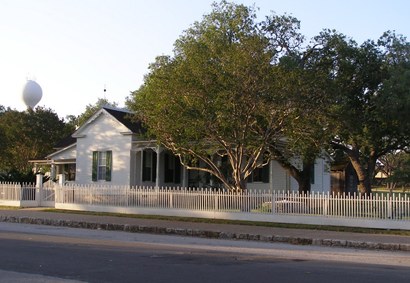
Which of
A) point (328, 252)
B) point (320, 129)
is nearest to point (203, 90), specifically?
point (320, 129)

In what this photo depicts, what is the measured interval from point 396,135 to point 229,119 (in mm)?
9220

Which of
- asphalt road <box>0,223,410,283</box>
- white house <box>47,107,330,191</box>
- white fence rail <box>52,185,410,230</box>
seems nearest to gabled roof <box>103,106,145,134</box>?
white house <box>47,107,330,191</box>

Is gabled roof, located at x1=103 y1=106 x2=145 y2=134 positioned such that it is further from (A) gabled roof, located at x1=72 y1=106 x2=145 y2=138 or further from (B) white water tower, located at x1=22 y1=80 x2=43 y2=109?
(B) white water tower, located at x1=22 y1=80 x2=43 y2=109

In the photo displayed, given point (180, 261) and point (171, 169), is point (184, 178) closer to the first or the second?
point (171, 169)

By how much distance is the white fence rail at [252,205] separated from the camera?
1867cm

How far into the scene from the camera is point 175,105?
21469 mm

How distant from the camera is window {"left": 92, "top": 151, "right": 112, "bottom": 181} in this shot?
31.0 m

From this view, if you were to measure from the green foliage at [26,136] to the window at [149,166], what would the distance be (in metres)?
15.1

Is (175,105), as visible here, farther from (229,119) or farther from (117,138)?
(117,138)

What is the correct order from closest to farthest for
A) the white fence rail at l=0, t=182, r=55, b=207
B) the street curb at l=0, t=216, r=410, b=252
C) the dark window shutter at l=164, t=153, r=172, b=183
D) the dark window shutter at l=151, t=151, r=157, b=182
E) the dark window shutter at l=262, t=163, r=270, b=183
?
A: the street curb at l=0, t=216, r=410, b=252 < the white fence rail at l=0, t=182, r=55, b=207 < the dark window shutter at l=262, t=163, r=270, b=183 < the dark window shutter at l=151, t=151, r=157, b=182 < the dark window shutter at l=164, t=153, r=172, b=183

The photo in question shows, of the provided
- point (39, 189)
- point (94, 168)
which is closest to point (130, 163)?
point (94, 168)

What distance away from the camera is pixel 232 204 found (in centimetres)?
2158

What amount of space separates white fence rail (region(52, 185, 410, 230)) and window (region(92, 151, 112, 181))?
502 cm

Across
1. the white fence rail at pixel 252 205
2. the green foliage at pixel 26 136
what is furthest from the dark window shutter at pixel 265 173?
the green foliage at pixel 26 136
